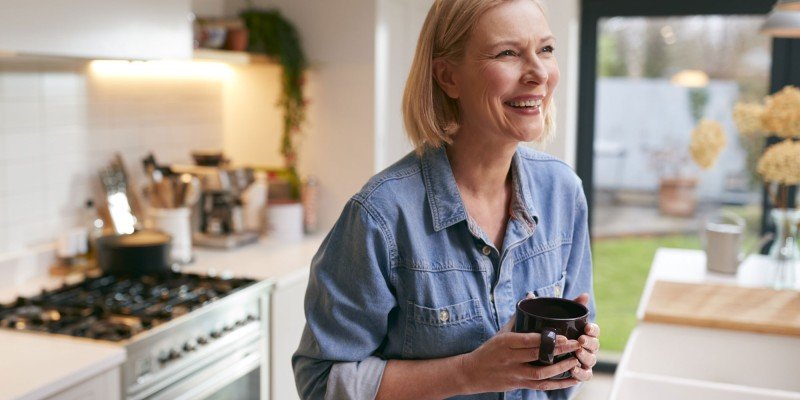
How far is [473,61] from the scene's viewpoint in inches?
51.7

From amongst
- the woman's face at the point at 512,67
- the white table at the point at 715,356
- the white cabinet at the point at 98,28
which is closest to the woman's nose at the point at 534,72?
the woman's face at the point at 512,67

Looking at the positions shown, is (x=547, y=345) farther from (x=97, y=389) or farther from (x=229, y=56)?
(x=229, y=56)

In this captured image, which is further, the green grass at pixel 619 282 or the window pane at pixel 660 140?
the green grass at pixel 619 282

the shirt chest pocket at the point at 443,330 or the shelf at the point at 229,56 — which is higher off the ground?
the shelf at the point at 229,56

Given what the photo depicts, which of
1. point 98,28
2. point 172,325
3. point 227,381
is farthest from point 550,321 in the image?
point 98,28

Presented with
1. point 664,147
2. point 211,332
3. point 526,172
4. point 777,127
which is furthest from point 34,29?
point 664,147

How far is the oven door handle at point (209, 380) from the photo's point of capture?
94.0 inches

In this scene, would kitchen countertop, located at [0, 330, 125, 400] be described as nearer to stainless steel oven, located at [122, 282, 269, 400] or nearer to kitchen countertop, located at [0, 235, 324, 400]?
kitchen countertop, located at [0, 235, 324, 400]

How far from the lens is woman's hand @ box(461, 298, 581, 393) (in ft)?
3.77

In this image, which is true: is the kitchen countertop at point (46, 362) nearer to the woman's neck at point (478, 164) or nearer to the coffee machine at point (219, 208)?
the woman's neck at point (478, 164)

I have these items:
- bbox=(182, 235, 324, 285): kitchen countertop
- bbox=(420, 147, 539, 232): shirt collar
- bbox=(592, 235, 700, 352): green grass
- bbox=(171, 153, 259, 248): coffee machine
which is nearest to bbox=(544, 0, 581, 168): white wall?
bbox=(592, 235, 700, 352): green grass

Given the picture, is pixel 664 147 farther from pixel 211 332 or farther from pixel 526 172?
pixel 526 172

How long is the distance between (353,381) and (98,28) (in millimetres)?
1653

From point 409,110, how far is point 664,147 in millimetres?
3014
